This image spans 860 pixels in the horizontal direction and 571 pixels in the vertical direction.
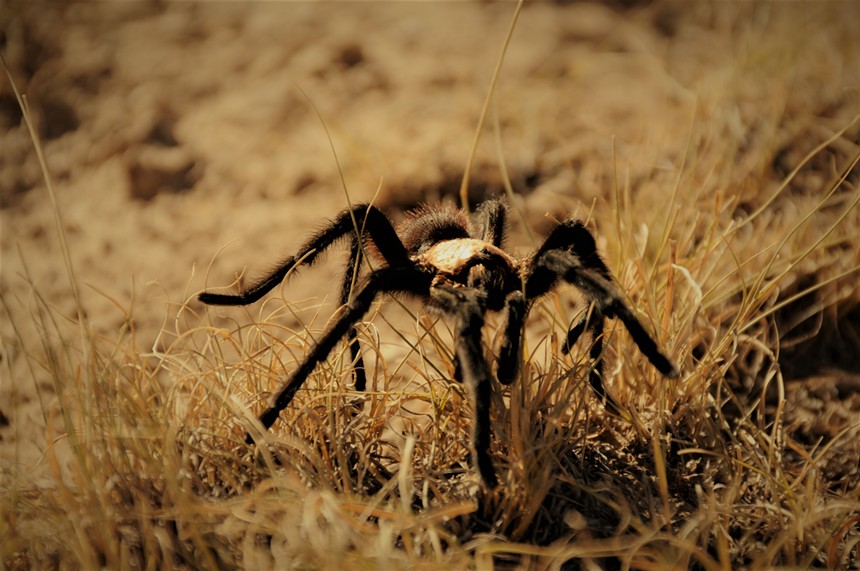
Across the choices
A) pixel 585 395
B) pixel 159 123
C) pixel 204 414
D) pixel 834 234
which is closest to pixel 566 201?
pixel 834 234

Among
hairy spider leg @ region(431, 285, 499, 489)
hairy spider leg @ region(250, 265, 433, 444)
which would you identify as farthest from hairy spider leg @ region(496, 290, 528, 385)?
hairy spider leg @ region(250, 265, 433, 444)

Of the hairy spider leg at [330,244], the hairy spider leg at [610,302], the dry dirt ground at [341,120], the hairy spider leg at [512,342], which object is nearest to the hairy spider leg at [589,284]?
the hairy spider leg at [610,302]

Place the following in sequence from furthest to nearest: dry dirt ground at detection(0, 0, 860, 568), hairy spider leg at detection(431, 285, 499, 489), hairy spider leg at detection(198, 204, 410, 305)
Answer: dry dirt ground at detection(0, 0, 860, 568)
hairy spider leg at detection(198, 204, 410, 305)
hairy spider leg at detection(431, 285, 499, 489)

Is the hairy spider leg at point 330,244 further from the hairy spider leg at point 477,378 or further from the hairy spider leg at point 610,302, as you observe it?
the hairy spider leg at point 610,302

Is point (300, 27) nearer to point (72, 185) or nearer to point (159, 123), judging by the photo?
point (159, 123)

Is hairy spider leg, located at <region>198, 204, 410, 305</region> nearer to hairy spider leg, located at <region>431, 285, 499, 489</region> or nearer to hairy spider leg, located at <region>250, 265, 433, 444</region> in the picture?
hairy spider leg, located at <region>250, 265, 433, 444</region>

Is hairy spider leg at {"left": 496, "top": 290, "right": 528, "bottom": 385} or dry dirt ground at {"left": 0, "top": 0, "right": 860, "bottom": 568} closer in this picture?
hairy spider leg at {"left": 496, "top": 290, "right": 528, "bottom": 385}

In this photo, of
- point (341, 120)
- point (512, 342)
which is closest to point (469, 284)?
point (512, 342)
